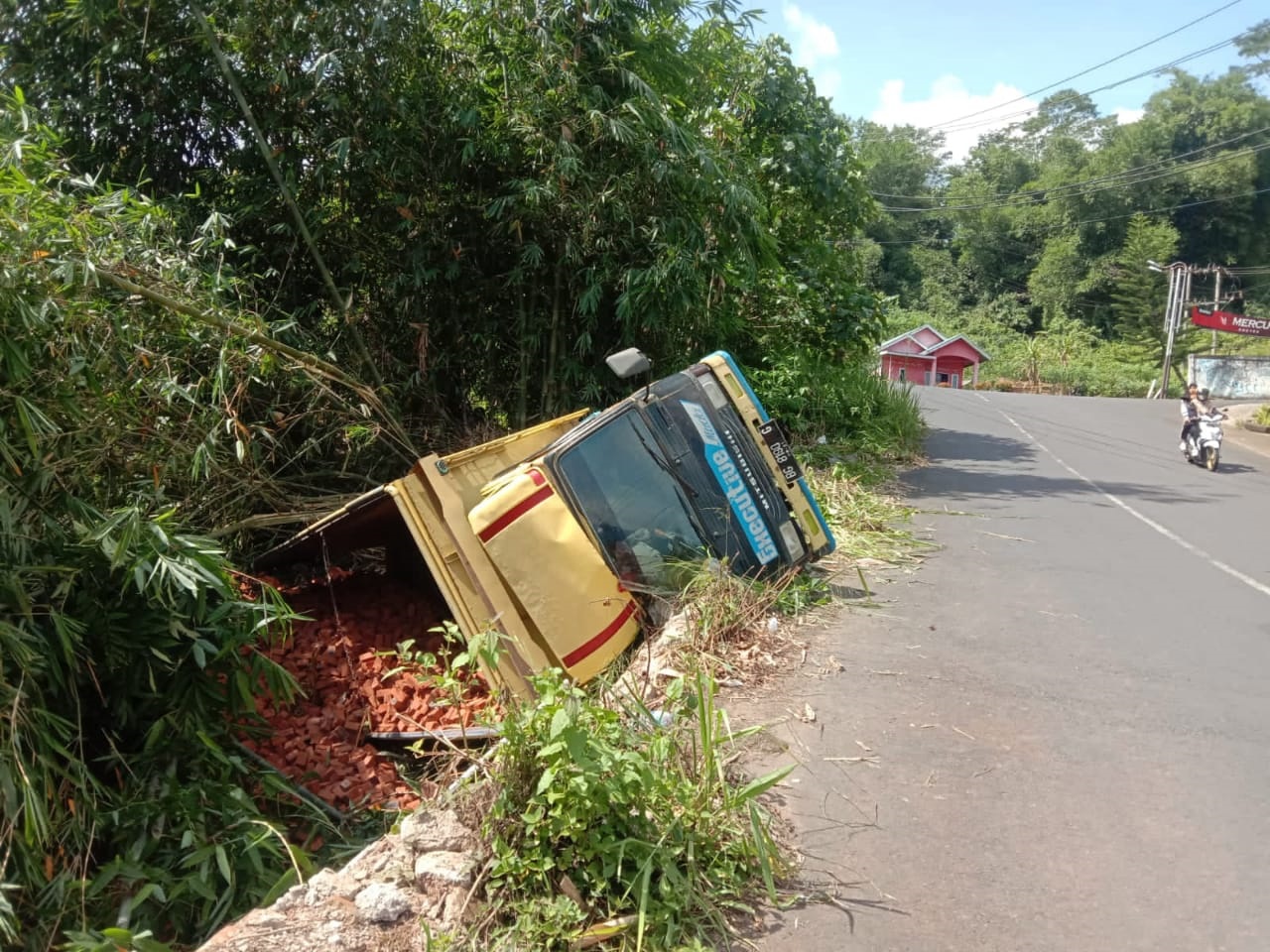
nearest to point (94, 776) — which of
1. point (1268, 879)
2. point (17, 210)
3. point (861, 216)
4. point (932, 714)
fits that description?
point (17, 210)

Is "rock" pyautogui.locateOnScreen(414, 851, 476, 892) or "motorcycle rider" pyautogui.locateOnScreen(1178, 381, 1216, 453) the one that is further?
"motorcycle rider" pyautogui.locateOnScreen(1178, 381, 1216, 453)

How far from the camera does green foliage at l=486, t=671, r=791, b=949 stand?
9.10ft

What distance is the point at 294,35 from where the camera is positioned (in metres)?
7.12

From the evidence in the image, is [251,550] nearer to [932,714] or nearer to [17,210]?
[17,210]

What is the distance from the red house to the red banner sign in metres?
16.1

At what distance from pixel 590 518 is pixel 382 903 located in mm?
2629

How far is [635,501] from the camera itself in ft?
17.4

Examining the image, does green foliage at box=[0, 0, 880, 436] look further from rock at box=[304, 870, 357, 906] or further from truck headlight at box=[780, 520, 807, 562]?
rock at box=[304, 870, 357, 906]

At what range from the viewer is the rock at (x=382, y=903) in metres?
2.67

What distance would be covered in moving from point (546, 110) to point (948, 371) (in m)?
51.0

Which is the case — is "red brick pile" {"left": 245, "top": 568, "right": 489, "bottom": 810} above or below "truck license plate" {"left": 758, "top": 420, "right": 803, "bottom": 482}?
below

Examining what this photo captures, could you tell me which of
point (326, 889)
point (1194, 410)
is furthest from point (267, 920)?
point (1194, 410)

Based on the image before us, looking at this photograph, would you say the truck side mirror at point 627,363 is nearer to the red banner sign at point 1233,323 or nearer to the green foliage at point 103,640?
the green foliage at point 103,640

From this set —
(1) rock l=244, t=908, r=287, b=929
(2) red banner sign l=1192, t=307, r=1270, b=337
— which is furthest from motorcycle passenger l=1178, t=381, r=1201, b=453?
(2) red banner sign l=1192, t=307, r=1270, b=337
